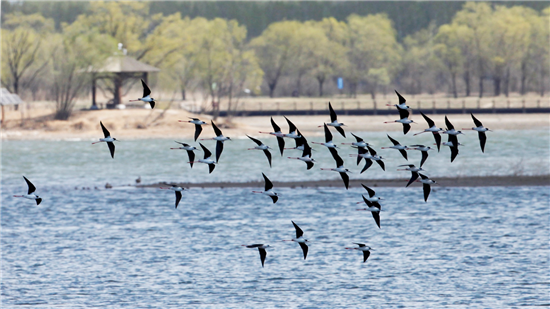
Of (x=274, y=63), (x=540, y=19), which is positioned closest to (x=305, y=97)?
(x=274, y=63)

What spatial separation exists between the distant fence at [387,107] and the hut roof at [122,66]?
1177cm

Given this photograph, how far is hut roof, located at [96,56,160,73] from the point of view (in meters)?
95.2

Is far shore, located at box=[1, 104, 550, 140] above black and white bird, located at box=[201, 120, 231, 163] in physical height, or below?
below

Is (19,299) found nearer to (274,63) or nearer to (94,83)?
(94,83)

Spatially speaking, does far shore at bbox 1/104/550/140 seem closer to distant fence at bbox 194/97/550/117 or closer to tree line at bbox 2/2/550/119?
tree line at bbox 2/2/550/119

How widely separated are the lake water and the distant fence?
54.4m

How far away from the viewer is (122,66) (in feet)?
317

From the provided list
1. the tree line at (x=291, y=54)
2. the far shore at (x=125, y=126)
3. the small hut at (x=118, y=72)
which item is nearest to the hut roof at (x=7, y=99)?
the far shore at (x=125, y=126)

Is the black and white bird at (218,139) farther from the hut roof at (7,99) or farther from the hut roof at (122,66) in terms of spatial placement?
the hut roof at (122,66)

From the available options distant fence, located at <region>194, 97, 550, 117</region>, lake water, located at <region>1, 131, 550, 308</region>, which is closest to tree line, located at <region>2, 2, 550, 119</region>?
distant fence, located at <region>194, 97, 550, 117</region>

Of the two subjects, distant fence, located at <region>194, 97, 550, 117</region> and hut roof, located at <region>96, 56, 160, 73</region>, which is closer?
hut roof, located at <region>96, 56, 160, 73</region>

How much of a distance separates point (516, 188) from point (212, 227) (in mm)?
17961

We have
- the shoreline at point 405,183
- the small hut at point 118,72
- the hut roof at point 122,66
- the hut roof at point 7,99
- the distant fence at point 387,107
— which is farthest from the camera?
the distant fence at point 387,107

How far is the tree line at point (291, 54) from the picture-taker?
10864 centimetres
